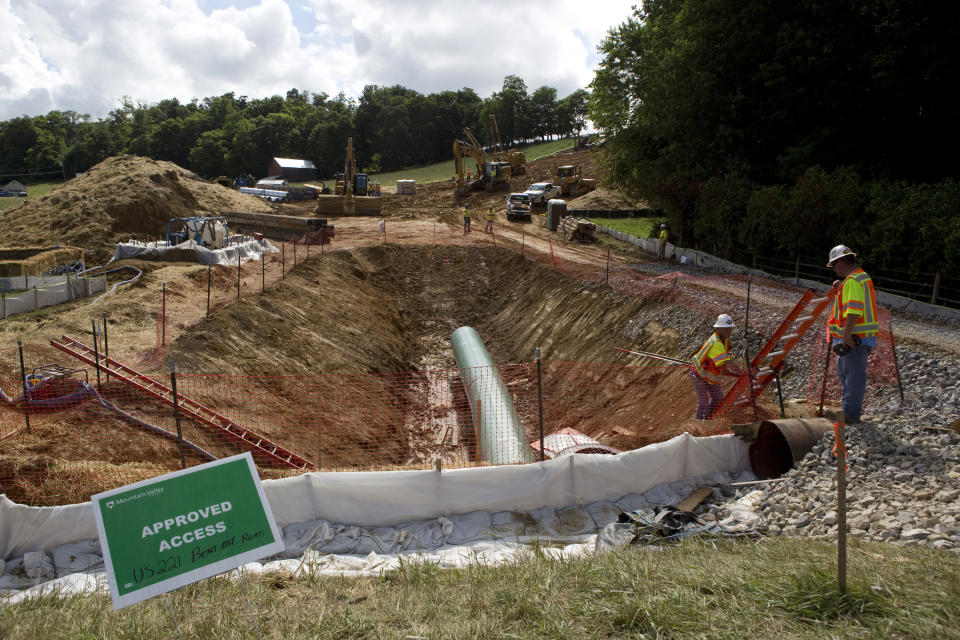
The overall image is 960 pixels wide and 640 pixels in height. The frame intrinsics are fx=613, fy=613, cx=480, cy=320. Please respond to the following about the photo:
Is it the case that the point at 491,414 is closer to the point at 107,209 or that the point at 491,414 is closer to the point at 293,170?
the point at 107,209

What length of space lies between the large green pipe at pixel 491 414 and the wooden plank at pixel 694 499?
Answer: 13.2 ft

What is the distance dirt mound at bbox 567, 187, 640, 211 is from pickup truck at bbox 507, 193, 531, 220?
14.1 ft

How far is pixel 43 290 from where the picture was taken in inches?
737

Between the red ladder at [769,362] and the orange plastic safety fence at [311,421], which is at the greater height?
the red ladder at [769,362]

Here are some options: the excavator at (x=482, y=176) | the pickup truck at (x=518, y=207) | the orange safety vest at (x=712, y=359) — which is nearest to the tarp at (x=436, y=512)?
the orange safety vest at (x=712, y=359)

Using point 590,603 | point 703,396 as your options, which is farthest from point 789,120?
point 590,603

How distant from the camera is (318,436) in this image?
1350cm

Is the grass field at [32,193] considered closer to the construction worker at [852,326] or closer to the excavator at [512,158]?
the excavator at [512,158]

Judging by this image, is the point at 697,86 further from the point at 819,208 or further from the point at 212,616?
the point at 212,616

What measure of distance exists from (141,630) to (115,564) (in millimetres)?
749

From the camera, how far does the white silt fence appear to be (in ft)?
58.9

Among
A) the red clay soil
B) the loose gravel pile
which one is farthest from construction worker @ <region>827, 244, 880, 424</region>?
the red clay soil

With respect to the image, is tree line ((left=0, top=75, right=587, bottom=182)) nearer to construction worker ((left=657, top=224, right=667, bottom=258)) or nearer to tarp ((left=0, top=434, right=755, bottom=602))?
construction worker ((left=657, top=224, right=667, bottom=258))

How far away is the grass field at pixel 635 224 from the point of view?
3500 cm
